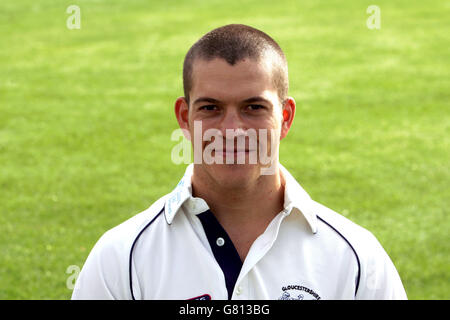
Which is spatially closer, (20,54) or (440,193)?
(440,193)

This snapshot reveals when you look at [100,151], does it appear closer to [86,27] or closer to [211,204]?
[211,204]

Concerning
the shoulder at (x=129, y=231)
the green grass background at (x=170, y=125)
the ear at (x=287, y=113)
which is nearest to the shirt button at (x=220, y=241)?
the shoulder at (x=129, y=231)

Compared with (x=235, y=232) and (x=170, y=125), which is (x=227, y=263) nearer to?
(x=235, y=232)

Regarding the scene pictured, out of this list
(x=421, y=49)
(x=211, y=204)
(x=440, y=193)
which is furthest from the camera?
(x=421, y=49)

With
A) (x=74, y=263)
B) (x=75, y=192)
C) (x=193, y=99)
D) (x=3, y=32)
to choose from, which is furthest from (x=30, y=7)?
(x=193, y=99)

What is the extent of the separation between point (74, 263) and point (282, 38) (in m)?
9.70

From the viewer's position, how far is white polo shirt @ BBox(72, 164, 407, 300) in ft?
8.30

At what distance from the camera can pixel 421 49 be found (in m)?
13.8

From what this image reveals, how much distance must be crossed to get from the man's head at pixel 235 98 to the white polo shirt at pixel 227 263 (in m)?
0.23

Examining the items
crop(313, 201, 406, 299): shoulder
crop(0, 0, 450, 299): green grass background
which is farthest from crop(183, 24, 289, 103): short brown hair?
crop(0, 0, 450, 299): green grass background

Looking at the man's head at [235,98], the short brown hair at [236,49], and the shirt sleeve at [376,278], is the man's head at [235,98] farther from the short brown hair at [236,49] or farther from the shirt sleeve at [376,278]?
the shirt sleeve at [376,278]

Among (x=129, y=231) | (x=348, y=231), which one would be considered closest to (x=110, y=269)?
(x=129, y=231)

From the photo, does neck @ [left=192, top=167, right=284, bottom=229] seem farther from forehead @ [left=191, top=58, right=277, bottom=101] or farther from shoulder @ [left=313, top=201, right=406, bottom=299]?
forehead @ [left=191, top=58, right=277, bottom=101]

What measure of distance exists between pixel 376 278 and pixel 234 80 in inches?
37.0
